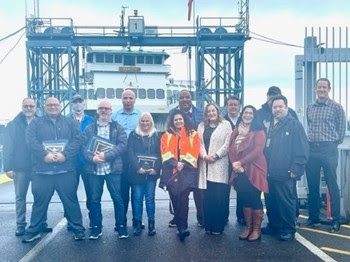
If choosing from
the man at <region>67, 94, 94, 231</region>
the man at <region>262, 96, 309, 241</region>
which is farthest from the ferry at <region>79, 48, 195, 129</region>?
the man at <region>262, 96, 309, 241</region>

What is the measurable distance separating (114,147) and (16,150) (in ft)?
4.56

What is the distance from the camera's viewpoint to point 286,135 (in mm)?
6047

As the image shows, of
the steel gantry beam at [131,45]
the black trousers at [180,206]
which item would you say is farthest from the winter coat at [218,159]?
the steel gantry beam at [131,45]

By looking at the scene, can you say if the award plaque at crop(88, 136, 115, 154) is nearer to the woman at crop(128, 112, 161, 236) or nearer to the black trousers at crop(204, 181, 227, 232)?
the woman at crop(128, 112, 161, 236)

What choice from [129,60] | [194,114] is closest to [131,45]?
[129,60]

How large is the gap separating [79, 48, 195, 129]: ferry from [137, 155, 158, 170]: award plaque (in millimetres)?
24113

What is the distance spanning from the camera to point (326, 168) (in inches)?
259

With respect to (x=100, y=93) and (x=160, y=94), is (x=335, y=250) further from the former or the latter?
(x=100, y=93)

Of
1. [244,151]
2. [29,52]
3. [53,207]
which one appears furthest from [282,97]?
[29,52]

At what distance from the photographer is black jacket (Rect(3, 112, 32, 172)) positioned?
20.8 ft

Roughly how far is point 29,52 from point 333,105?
70.6 feet

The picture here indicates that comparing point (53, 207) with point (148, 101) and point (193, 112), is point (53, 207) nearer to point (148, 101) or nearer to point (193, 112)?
point (193, 112)

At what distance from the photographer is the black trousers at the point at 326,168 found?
21.4 ft

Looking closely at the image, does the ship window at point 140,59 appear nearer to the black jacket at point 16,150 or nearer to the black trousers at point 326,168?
the black jacket at point 16,150
